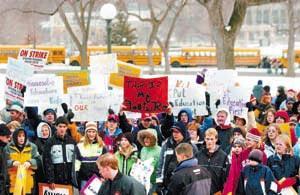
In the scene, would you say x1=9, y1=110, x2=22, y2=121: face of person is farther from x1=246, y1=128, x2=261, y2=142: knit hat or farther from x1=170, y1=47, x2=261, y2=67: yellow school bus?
x1=170, y1=47, x2=261, y2=67: yellow school bus

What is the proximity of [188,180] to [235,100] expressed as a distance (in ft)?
20.2

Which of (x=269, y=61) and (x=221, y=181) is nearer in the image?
(x=221, y=181)

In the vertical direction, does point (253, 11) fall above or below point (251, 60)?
above

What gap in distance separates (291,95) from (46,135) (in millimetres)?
7590

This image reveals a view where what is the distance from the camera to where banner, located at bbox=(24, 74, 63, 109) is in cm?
1378

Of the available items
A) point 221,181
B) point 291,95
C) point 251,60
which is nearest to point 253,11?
point 251,60

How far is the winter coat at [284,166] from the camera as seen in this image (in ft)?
30.1

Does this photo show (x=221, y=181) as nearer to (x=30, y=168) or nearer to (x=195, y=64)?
(x=30, y=168)

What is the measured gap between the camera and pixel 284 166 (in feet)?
30.1

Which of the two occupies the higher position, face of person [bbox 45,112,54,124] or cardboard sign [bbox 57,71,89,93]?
cardboard sign [bbox 57,71,89,93]

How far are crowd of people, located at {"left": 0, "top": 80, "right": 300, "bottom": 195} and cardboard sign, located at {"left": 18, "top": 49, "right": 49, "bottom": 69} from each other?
514cm

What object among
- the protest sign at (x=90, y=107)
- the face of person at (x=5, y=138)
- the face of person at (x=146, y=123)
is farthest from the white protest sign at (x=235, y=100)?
the face of person at (x=5, y=138)

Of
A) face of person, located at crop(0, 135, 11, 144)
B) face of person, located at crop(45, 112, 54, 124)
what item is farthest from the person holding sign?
face of person, located at crop(45, 112, 54, 124)

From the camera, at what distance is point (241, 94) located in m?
14.0
